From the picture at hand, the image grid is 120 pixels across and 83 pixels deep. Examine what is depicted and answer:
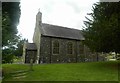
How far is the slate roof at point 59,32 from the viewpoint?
3706cm

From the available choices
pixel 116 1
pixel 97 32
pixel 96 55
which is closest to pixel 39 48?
pixel 96 55

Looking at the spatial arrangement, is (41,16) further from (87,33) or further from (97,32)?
(97,32)

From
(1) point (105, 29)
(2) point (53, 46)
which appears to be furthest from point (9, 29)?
(2) point (53, 46)

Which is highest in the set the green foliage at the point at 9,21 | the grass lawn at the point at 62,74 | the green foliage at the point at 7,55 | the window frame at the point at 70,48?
the green foliage at the point at 9,21

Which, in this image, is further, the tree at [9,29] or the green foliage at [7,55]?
the green foliage at [7,55]

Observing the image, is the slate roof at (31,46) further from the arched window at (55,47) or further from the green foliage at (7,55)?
→ the green foliage at (7,55)

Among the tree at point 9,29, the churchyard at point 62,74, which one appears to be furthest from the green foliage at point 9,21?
the churchyard at point 62,74

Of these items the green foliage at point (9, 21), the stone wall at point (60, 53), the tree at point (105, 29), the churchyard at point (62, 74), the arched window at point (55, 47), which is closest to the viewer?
the churchyard at point (62, 74)

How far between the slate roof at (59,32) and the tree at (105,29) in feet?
47.6

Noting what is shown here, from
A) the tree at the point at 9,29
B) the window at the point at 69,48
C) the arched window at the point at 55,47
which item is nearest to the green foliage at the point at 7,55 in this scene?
the tree at the point at 9,29

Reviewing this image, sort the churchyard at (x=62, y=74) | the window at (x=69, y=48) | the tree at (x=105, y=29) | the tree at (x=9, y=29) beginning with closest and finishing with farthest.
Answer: the churchyard at (x=62, y=74) < the tree at (x=9, y=29) < the tree at (x=105, y=29) < the window at (x=69, y=48)

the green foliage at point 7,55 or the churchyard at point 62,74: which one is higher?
the green foliage at point 7,55

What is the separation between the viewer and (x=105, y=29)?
19.5 metres

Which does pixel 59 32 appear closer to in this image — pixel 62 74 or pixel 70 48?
pixel 70 48
